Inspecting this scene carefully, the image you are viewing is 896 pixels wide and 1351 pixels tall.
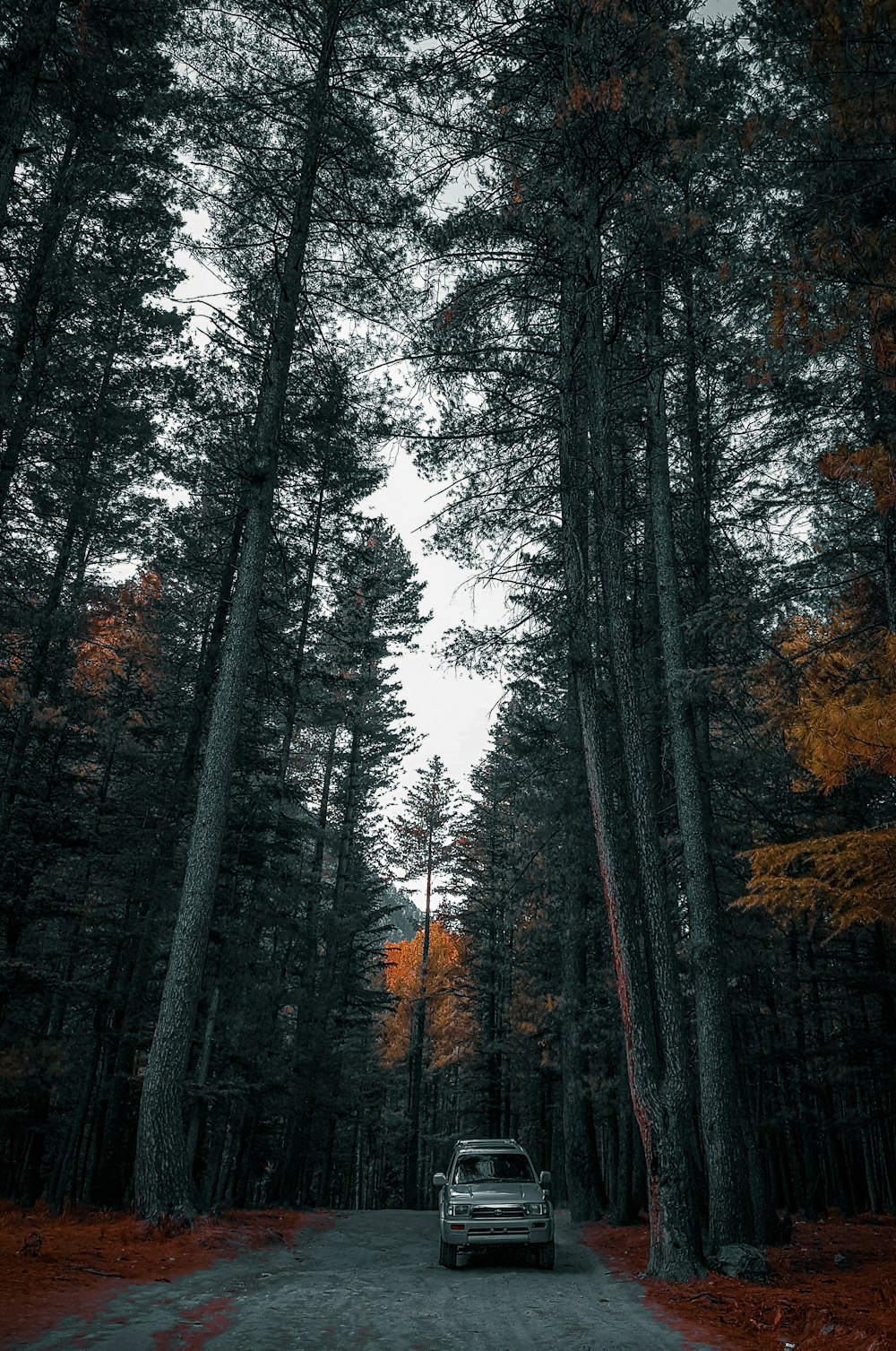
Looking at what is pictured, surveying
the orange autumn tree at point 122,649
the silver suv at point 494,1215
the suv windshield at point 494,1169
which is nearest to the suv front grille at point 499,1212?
the silver suv at point 494,1215

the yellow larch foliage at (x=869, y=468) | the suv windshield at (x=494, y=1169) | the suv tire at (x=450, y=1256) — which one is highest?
the yellow larch foliage at (x=869, y=468)

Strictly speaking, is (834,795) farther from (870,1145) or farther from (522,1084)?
(870,1145)

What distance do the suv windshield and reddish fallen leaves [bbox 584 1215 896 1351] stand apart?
1574mm

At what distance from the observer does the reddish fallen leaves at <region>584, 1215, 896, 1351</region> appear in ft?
19.0

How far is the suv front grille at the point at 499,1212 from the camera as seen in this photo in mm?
10103

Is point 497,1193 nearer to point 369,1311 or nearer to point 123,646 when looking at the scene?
point 369,1311

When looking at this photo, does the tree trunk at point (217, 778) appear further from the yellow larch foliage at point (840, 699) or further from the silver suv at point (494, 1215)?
the yellow larch foliage at point (840, 699)

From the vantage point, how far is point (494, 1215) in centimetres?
1014

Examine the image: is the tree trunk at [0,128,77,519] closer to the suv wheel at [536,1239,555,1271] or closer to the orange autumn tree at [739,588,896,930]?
the orange autumn tree at [739,588,896,930]

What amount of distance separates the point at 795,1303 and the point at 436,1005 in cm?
3111

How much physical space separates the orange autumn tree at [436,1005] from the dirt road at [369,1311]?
17.7 meters

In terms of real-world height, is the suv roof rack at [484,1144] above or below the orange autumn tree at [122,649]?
below

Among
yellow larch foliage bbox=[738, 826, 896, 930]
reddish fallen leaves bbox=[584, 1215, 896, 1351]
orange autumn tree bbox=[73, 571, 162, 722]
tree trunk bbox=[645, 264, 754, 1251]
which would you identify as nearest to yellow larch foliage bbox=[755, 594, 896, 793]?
yellow larch foliage bbox=[738, 826, 896, 930]

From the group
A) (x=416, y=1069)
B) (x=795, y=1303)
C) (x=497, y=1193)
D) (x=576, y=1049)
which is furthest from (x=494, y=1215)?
(x=416, y=1069)
